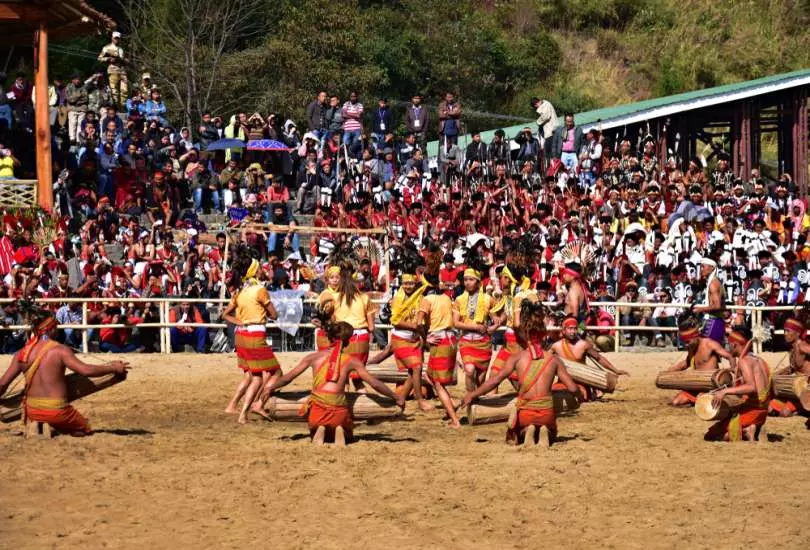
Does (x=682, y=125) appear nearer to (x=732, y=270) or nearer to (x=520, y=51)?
(x=732, y=270)

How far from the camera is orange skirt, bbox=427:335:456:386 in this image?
49.7 ft

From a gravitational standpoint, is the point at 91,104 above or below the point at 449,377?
above

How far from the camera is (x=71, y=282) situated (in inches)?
849

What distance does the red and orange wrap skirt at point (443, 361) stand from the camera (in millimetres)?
15149

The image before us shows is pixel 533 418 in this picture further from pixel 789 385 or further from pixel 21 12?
pixel 21 12

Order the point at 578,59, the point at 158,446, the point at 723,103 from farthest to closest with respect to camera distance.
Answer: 1. the point at 578,59
2. the point at 723,103
3. the point at 158,446

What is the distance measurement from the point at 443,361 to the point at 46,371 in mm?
4188

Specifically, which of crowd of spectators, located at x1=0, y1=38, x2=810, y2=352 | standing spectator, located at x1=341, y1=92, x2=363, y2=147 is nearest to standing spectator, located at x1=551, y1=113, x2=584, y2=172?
crowd of spectators, located at x1=0, y1=38, x2=810, y2=352

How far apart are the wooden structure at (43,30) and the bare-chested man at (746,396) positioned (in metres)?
13.7

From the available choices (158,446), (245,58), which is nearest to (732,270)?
(158,446)

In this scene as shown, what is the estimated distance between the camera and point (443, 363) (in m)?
15.2

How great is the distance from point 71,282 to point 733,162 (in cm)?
1633

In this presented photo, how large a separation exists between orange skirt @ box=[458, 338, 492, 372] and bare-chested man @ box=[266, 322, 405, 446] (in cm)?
250

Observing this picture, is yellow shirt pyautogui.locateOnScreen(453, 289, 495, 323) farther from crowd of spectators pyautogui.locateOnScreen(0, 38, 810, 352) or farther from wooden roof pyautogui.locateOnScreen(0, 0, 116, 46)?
wooden roof pyautogui.locateOnScreen(0, 0, 116, 46)
